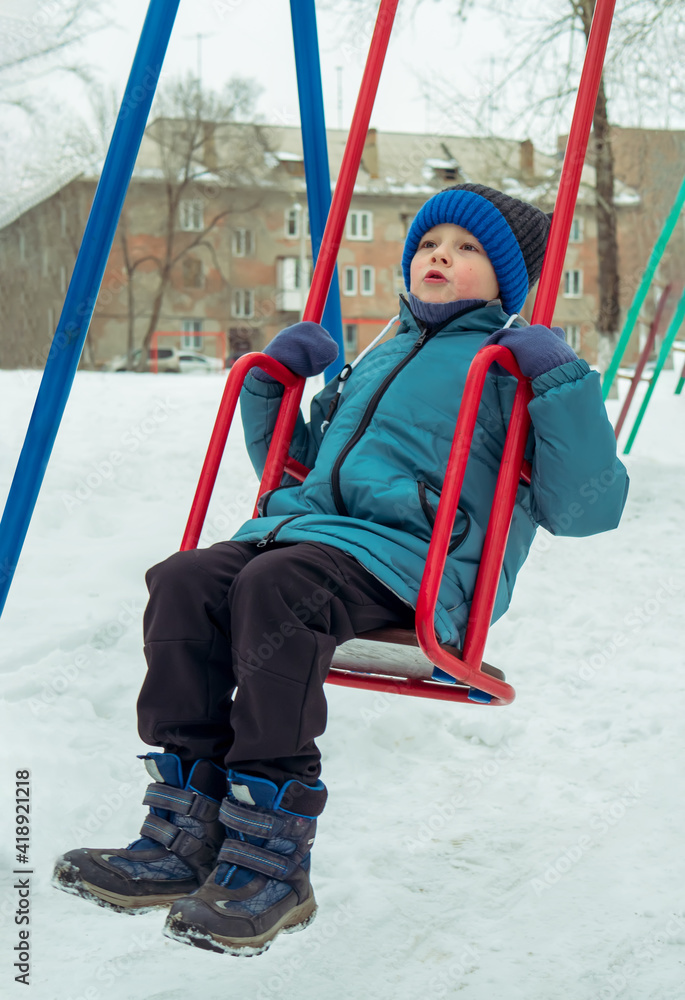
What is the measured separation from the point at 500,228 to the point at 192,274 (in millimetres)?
23891

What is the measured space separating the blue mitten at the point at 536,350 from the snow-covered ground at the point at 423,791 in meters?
1.17

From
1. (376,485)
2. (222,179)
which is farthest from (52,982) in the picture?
(222,179)

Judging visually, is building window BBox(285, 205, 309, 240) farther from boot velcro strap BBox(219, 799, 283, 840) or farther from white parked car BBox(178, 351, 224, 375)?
boot velcro strap BBox(219, 799, 283, 840)

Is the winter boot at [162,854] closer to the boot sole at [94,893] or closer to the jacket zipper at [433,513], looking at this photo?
the boot sole at [94,893]

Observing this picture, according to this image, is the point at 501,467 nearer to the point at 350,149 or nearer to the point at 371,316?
the point at 350,149

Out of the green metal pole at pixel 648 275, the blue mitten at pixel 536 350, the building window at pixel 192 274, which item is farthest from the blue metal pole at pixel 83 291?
the building window at pixel 192 274

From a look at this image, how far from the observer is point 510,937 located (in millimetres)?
2035

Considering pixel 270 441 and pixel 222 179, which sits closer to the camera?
pixel 270 441

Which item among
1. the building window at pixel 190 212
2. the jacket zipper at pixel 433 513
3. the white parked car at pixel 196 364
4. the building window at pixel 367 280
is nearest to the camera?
the jacket zipper at pixel 433 513

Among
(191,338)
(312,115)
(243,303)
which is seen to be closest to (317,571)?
(312,115)

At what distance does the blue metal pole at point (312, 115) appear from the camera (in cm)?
257

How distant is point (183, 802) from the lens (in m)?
1.58

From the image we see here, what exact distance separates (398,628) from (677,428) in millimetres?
6706

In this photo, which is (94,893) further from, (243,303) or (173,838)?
(243,303)
